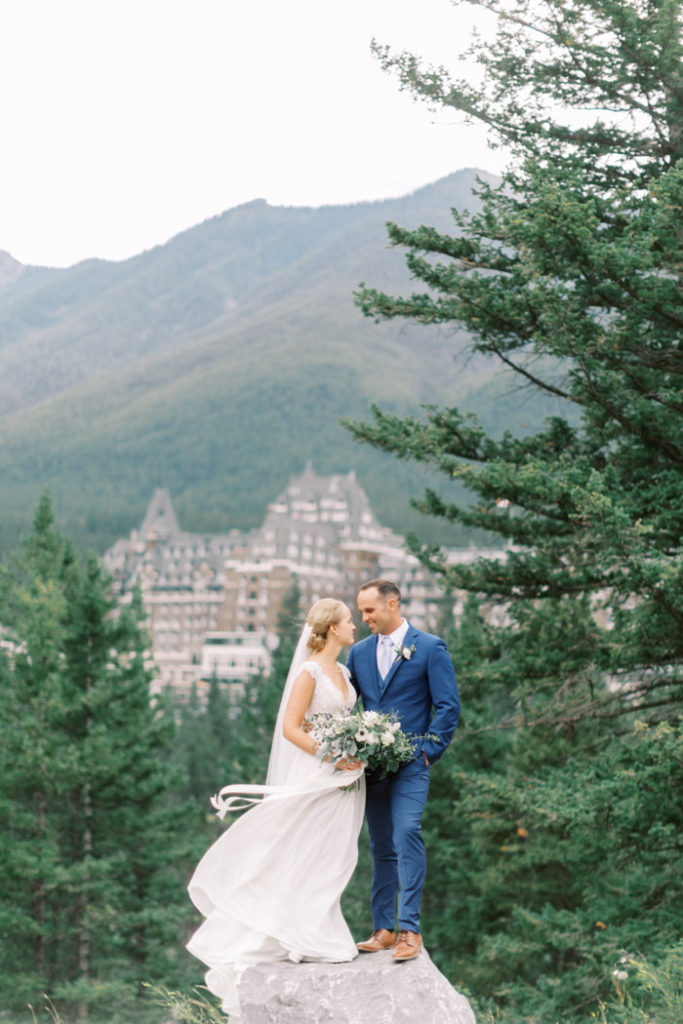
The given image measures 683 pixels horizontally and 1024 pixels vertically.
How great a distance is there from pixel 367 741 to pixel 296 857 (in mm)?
749

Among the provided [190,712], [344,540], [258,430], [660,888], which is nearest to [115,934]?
[660,888]

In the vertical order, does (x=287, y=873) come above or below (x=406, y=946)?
above

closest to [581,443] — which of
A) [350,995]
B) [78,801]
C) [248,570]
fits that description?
[350,995]

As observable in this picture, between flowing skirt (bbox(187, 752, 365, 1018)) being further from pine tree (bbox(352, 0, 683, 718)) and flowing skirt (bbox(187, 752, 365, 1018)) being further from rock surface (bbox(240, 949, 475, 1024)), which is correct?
pine tree (bbox(352, 0, 683, 718))

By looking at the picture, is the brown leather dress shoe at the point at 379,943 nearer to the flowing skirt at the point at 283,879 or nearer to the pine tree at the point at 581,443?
the flowing skirt at the point at 283,879

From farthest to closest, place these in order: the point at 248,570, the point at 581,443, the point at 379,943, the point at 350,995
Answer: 1. the point at 248,570
2. the point at 581,443
3. the point at 379,943
4. the point at 350,995

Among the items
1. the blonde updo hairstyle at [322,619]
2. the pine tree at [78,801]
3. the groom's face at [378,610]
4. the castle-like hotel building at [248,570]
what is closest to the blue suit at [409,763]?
the groom's face at [378,610]

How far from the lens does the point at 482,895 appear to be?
2409 centimetres

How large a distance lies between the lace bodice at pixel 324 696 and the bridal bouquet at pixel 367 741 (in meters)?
0.14

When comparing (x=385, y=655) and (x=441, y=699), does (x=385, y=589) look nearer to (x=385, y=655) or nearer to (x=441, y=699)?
(x=385, y=655)

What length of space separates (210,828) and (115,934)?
994 inches

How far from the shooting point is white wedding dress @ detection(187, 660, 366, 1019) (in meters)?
5.61

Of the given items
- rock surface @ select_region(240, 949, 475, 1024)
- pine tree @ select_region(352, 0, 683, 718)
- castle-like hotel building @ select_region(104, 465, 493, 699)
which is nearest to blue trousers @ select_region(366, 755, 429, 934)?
rock surface @ select_region(240, 949, 475, 1024)

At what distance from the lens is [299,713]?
575 cm
